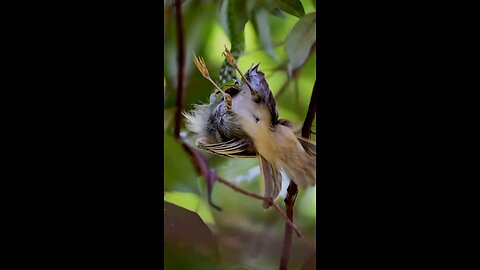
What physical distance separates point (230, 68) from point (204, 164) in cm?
28

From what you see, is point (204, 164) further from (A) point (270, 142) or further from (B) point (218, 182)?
(A) point (270, 142)

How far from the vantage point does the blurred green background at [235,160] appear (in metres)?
1.66

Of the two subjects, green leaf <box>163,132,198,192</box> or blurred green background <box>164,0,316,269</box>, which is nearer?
blurred green background <box>164,0,316,269</box>

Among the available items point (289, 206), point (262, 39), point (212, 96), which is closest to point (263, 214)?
point (289, 206)

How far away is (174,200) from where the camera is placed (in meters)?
1.78

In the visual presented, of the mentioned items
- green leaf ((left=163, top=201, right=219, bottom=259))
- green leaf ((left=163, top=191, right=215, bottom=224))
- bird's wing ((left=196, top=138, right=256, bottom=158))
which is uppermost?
bird's wing ((left=196, top=138, right=256, bottom=158))

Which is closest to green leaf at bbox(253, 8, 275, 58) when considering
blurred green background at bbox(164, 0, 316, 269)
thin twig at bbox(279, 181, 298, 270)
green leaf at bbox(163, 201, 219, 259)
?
blurred green background at bbox(164, 0, 316, 269)

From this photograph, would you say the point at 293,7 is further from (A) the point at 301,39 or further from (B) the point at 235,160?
(B) the point at 235,160

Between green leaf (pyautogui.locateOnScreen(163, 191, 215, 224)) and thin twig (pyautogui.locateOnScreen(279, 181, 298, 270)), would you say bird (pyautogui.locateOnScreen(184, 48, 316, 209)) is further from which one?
green leaf (pyautogui.locateOnScreen(163, 191, 215, 224))

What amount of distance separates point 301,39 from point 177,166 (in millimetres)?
493

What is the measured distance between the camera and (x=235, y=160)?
1712 millimetres

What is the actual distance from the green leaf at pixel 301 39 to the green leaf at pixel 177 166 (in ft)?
1.30

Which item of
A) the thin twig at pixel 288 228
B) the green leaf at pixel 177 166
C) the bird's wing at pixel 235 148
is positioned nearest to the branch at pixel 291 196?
the thin twig at pixel 288 228

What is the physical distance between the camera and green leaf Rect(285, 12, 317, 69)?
→ 1.65 metres
